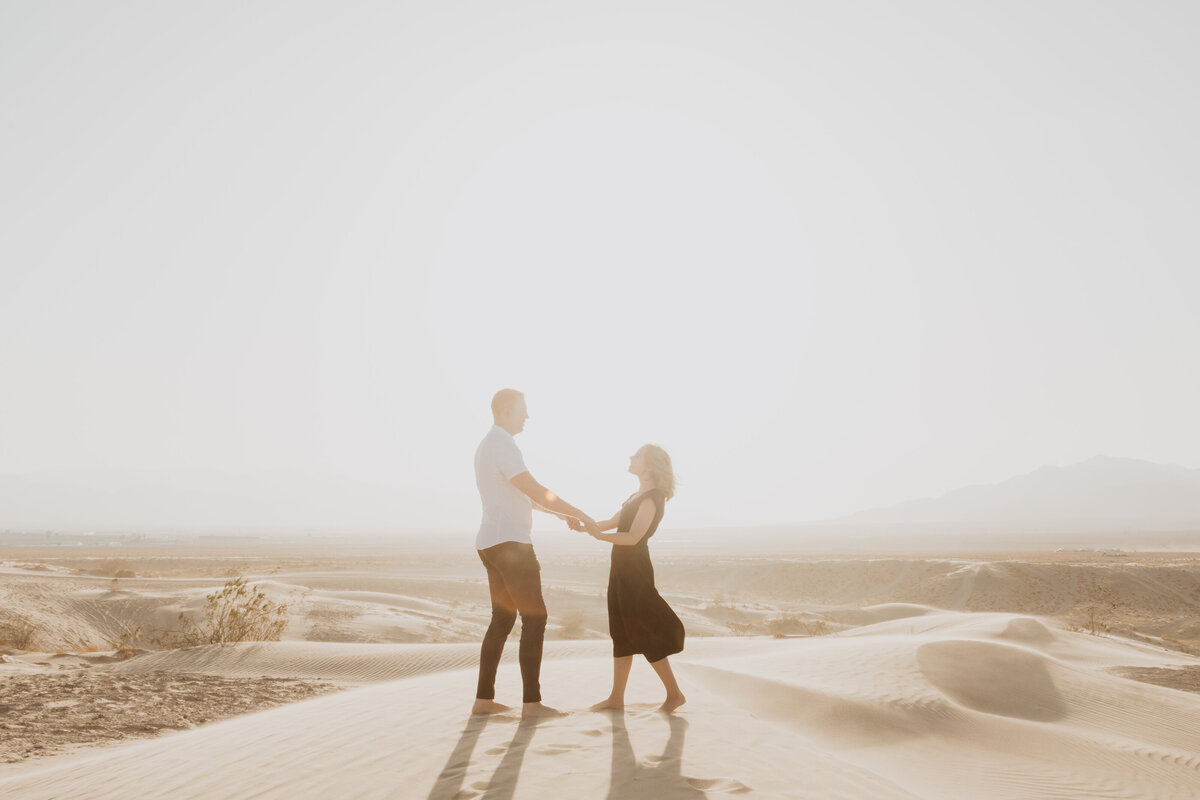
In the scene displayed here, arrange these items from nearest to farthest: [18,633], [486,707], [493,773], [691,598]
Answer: [493,773], [486,707], [18,633], [691,598]

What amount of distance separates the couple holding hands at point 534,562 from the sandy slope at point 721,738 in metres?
0.38

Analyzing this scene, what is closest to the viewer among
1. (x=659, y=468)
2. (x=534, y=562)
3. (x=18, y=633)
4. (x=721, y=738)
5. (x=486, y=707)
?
(x=721, y=738)

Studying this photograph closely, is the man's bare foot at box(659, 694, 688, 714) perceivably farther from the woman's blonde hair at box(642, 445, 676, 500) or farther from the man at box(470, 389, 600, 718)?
the woman's blonde hair at box(642, 445, 676, 500)

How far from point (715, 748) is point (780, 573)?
4284 centimetres

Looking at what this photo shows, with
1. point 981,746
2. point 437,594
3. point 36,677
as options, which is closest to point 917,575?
point 437,594

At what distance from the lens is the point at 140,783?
16.2 ft

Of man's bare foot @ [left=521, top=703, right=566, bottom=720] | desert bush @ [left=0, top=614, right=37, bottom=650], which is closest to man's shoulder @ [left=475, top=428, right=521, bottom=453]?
man's bare foot @ [left=521, top=703, right=566, bottom=720]

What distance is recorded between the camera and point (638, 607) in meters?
5.65

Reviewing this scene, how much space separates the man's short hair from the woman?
3.54 ft

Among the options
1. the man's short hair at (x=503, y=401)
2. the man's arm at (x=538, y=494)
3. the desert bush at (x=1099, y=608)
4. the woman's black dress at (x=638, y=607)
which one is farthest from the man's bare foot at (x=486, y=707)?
the desert bush at (x=1099, y=608)

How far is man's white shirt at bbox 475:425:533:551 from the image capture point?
5.27 metres

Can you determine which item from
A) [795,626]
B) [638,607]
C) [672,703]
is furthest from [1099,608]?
[638,607]

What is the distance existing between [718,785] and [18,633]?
17512mm

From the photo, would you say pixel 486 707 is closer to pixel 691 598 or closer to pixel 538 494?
pixel 538 494
